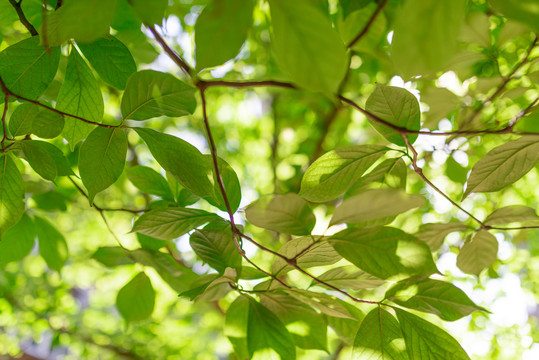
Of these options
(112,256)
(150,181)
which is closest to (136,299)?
(112,256)

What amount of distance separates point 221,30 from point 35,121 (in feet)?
1.28

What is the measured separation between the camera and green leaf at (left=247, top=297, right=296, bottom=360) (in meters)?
0.53

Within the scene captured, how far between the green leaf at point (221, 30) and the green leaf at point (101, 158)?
26 centimetres

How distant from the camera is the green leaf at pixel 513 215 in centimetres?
55

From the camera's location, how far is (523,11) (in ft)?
0.73

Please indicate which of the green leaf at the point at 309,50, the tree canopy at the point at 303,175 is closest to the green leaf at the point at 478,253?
the tree canopy at the point at 303,175

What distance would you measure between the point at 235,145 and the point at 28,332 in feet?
6.57

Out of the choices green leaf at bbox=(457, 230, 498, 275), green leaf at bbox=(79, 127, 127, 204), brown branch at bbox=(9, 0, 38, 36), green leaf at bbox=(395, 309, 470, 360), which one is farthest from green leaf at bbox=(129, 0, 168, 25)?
green leaf at bbox=(457, 230, 498, 275)

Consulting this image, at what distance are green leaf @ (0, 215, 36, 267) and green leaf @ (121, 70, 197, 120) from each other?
0.54m

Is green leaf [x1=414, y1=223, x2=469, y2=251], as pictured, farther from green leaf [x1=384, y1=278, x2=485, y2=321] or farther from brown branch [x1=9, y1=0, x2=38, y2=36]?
brown branch [x1=9, y1=0, x2=38, y2=36]

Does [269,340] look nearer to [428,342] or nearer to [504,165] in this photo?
[428,342]

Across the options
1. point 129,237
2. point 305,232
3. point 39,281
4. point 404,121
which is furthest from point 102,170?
point 39,281

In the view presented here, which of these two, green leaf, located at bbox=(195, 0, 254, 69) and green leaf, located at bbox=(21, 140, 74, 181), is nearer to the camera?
green leaf, located at bbox=(195, 0, 254, 69)

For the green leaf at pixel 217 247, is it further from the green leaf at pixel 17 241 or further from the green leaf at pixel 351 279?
the green leaf at pixel 17 241
